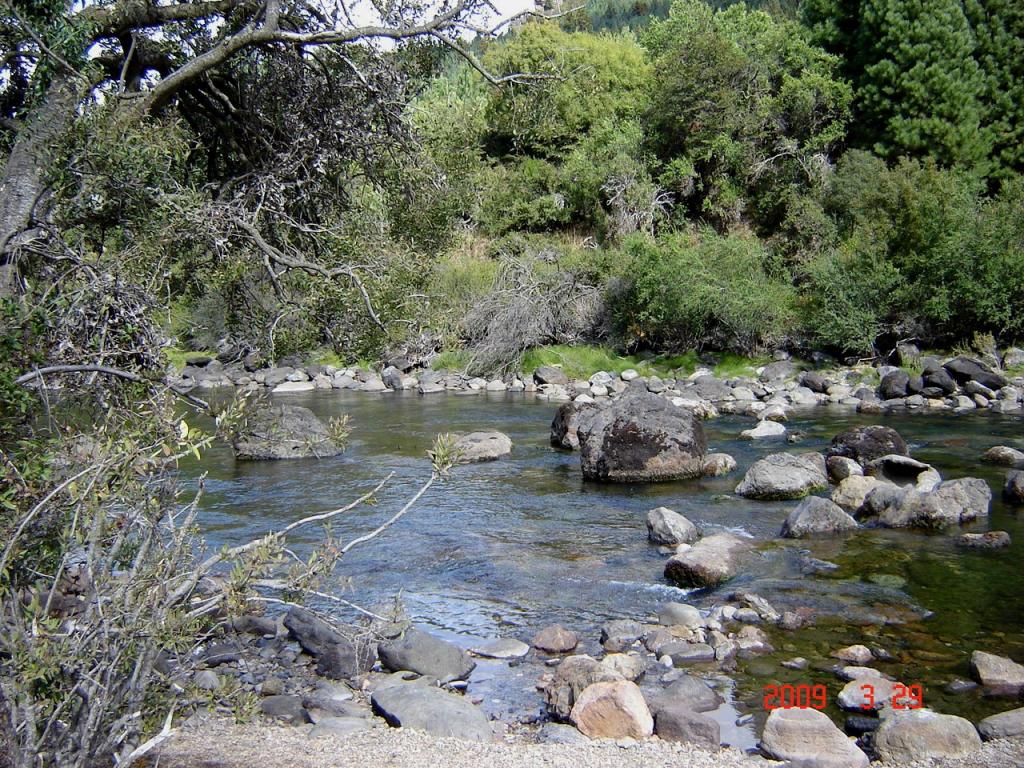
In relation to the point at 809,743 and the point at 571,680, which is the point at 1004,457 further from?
the point at 571,680

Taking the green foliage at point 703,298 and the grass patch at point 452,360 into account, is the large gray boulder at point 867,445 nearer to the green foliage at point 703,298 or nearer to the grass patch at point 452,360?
the green foliage at point 703,298

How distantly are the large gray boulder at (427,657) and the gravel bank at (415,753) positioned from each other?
4.12 feet

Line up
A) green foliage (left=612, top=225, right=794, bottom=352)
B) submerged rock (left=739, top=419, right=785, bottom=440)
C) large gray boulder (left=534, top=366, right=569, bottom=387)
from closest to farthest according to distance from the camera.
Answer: submerged rock (left=739, top=419, right=785, bottom=440) < large gray boulder (left=534, top=366, right=569, bottom=387) < green foliage (left=612, top=225, right=794, bottom=352)

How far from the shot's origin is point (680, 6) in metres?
45.2

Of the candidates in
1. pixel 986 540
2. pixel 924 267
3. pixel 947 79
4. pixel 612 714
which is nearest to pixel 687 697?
pixel 612 714

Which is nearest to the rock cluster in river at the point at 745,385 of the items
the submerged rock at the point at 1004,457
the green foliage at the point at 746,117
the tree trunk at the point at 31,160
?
the submerged rock at the point at 1004,457

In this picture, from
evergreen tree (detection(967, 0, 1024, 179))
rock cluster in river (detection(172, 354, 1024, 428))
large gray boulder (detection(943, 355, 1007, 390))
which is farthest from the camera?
evergreen tree (detection(967, 0, 1024, 179))

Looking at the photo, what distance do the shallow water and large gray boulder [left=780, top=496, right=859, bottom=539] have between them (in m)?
0.21

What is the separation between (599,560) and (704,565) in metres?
1.47

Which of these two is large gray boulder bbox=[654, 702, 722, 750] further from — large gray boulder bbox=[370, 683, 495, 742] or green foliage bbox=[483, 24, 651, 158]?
green foliage bbox=[483, 24, 651, 158]

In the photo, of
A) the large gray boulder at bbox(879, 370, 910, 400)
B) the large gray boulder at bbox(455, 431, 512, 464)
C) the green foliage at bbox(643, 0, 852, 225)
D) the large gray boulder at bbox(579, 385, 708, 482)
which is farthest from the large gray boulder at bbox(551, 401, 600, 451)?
the green foliage at bbox(643, 0, 852, 225)

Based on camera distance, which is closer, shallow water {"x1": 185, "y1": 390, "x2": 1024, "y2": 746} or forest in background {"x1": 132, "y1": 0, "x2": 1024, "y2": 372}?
shallow water {"x1": 185, "y1": 390, "x2": 1024, "y2": 746}

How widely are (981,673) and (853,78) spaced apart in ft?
111

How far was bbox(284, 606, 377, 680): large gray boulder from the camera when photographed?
7219 mm
